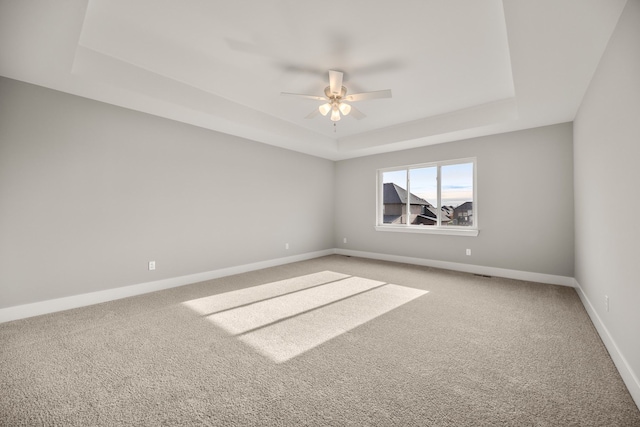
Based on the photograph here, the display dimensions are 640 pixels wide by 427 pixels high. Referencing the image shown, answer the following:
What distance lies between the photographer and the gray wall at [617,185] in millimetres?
1629

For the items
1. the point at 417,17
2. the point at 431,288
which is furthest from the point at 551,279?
the point at 417,17

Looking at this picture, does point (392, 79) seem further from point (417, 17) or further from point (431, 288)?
point (431, 288)

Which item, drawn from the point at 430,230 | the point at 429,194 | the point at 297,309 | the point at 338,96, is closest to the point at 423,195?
the point at 429,194

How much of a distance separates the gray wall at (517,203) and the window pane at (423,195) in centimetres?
27

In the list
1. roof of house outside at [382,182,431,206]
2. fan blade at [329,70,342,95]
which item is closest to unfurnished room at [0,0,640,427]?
fan blade at [329,70,342,95]

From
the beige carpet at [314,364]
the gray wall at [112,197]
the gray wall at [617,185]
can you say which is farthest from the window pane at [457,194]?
the gray wall at [112,197]

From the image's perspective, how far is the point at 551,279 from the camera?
405 centimetres

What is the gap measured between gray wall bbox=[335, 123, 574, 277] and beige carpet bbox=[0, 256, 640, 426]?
1017 millimetres

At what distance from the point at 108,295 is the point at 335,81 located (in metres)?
3.74

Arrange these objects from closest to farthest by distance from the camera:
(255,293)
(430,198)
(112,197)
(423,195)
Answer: (112,197) → (255,293) → (430,198) → (423,195)

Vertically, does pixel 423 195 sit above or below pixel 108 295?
above

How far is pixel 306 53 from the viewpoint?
2.73 m

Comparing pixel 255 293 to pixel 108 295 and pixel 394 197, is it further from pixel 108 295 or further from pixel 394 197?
pixel 394 197

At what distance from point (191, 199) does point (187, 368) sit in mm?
2785
